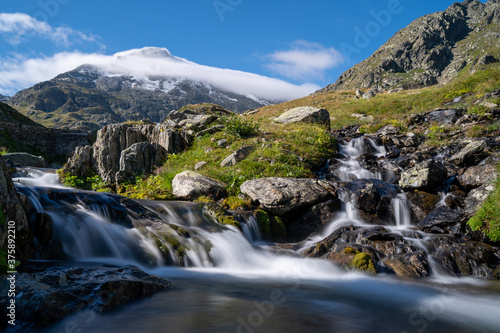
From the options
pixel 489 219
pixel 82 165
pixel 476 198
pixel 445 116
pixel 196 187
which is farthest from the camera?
pixel 445 116

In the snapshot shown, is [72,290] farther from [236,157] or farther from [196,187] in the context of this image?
[236,157]

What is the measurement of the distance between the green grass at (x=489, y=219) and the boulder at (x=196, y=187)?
29.0 ft

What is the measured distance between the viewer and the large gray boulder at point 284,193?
36.5 ft

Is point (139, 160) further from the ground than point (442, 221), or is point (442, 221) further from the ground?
point (139, 160)

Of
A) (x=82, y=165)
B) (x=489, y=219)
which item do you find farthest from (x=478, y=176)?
(x=82, y=165)

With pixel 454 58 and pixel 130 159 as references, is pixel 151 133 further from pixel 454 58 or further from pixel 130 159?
pixel 454 58

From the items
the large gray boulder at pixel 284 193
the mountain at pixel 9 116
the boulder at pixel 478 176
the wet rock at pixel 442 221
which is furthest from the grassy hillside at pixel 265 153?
the mountain at pixel 9 116

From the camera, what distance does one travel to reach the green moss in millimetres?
7579

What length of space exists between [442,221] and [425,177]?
7.48 ft

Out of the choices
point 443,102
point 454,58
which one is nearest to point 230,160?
point 443,102

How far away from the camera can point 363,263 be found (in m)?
7.71

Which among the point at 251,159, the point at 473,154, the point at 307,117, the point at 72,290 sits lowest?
the point at 72,290

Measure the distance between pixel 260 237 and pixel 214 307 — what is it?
5654 millimetres

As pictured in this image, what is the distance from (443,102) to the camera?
87.8 feet
